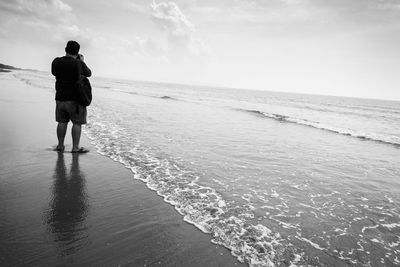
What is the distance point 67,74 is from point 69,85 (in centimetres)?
26

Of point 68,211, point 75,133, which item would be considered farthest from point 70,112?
point 68,211

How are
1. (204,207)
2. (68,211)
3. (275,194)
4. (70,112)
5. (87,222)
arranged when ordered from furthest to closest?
(70,112)
(275,194)
(204,207)
(68,211)
(87,222)

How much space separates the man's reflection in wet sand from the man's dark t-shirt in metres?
Answer: 1.76

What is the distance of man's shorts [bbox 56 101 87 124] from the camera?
5961 mm

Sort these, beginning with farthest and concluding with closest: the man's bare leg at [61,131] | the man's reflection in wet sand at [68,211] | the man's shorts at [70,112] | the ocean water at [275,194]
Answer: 1. the man's bare leg at [61,131]
2. the man's shorts at [70,112]
3. the ocean water at [275,194]
4. the man's reflection in wet sand at [68,211]

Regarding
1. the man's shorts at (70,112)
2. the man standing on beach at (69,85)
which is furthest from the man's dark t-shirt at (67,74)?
the man's shorts at (70,112)

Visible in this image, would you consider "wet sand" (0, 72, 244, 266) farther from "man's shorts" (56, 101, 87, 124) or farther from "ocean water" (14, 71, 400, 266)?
"man's shorts" (56, 101, 87, 124)

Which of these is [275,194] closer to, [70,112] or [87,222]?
[87,222]

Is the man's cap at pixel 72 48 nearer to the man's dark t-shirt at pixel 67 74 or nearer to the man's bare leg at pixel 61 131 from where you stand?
the man's dark t-shirt at pixel 67 74

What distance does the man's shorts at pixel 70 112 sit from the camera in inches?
235

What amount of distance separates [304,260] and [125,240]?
2.10 meters

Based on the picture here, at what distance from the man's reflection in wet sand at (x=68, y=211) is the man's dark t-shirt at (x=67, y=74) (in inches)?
69.3

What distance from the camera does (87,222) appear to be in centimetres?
335

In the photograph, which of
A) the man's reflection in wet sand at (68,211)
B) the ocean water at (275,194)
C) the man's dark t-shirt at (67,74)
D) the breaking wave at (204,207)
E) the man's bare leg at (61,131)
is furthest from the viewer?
the man's bare leg at (61,131)
